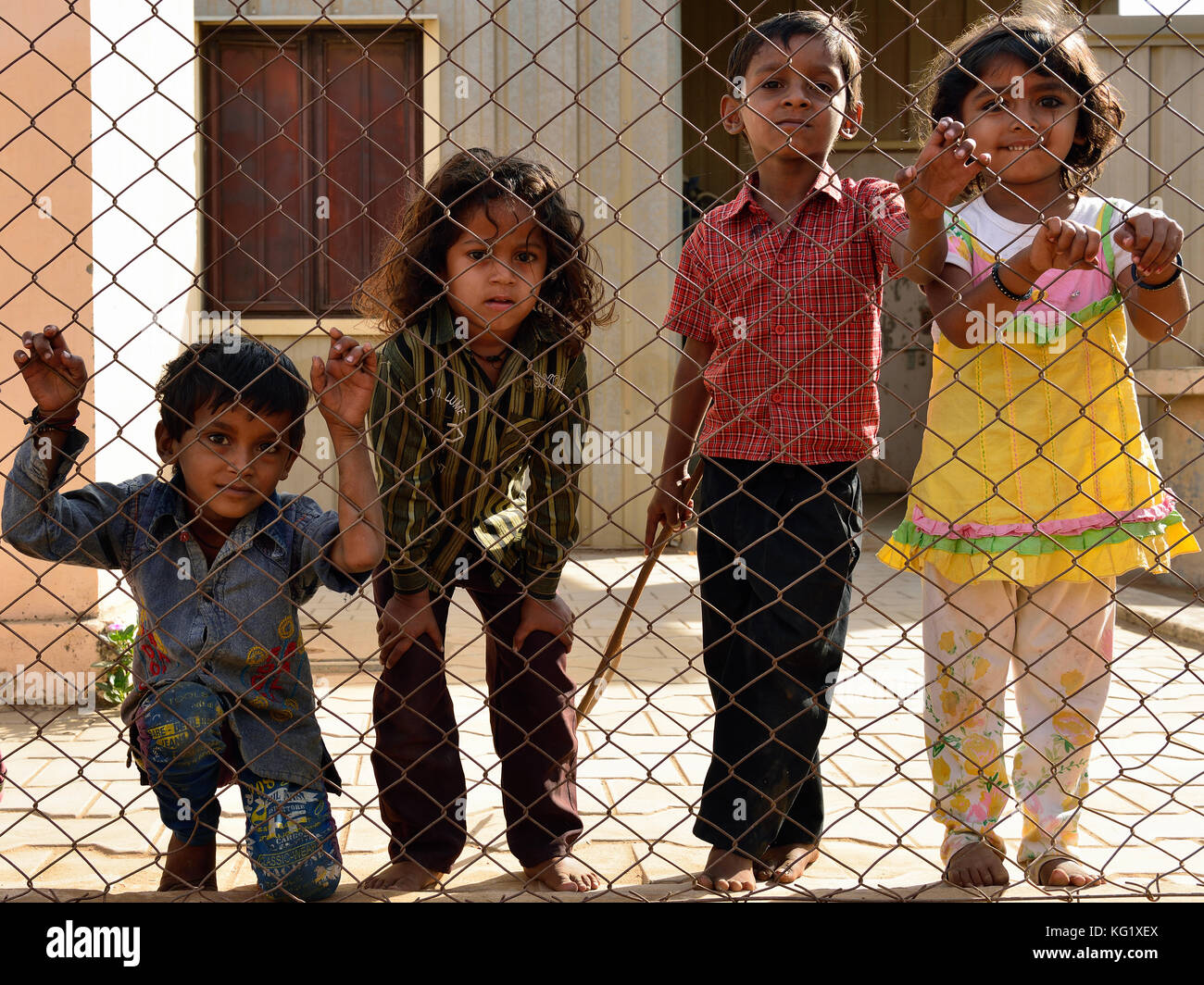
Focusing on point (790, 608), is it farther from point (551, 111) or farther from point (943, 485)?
point (551, 111)

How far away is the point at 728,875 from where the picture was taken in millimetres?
2229

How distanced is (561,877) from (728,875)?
1.14 ft

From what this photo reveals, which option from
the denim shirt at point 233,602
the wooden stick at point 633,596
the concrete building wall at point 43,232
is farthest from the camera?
the concrete building wall at point 43,232

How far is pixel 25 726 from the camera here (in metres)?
3.45

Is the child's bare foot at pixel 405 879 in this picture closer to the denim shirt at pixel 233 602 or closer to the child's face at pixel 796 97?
the denim shirt at pixel 233 602

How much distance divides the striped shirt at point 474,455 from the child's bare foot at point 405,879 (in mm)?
572

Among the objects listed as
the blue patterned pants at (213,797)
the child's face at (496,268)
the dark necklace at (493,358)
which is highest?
the child's face at (496,268)

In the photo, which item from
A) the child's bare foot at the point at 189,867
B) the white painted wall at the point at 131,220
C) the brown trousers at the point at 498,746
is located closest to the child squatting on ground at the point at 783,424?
the brown trousers at the point at 498,746

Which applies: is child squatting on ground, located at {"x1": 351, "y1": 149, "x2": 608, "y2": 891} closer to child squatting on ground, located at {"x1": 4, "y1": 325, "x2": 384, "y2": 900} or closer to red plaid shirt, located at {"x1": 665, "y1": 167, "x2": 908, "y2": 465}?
child squatting on ground, located at {"x1": 4, "y1": 325, "x2": 384, "y2": 900}

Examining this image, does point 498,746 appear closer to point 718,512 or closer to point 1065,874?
point 718,512

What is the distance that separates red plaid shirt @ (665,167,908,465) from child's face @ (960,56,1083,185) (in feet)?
0.71

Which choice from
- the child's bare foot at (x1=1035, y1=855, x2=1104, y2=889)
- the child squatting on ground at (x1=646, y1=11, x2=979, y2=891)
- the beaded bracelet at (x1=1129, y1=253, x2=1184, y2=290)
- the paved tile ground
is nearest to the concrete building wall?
the paved tile ground

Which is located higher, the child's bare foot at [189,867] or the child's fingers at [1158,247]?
the child's fingers at [1158,247]

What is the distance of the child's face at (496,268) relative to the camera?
2285mm
